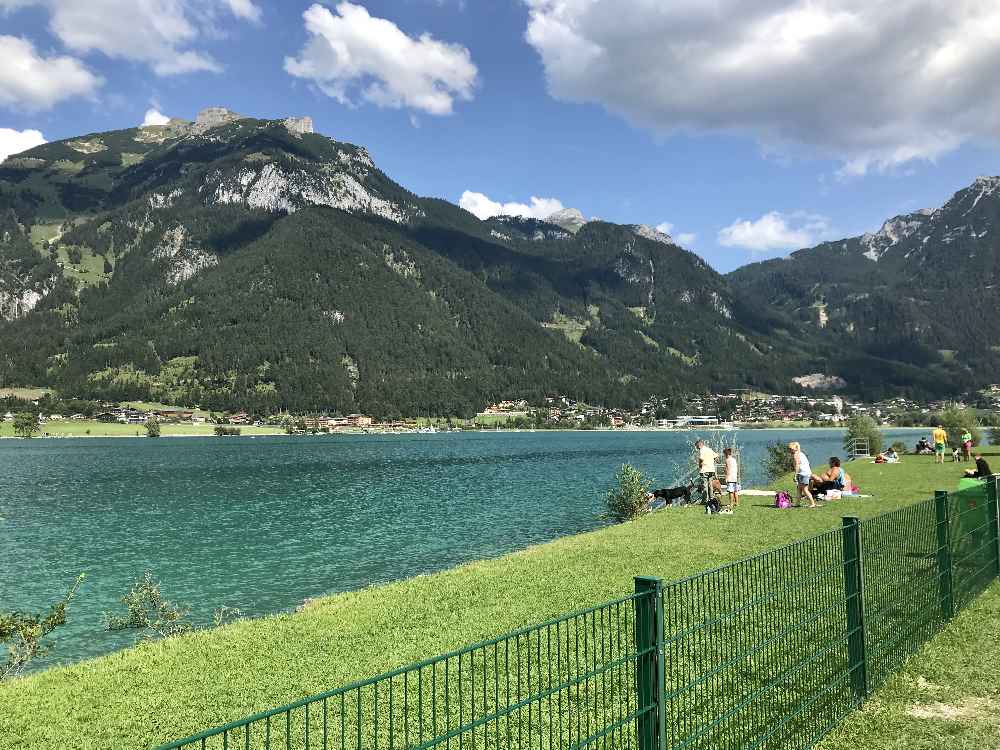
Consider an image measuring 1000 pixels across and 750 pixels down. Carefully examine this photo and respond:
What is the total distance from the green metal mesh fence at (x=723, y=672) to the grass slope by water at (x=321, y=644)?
829mm

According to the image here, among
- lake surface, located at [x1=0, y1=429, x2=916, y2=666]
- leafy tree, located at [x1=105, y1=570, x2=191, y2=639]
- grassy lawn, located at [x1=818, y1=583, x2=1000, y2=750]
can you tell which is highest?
grassy lawn, located at [x1=818, y1=583, x2=1000, y2=750]

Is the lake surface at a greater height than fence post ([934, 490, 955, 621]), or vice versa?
fence post ([934, 490, 955, 621])

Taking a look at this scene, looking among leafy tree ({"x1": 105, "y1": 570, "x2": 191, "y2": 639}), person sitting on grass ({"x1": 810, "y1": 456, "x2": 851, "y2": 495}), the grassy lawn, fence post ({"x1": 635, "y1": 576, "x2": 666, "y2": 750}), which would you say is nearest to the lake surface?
leafy tree ({"x1": 105, "y1": 570, "x2": 191, "y2": 639})

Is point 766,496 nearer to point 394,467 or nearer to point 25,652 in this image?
point 25,652

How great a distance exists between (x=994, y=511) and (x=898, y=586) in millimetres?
4954

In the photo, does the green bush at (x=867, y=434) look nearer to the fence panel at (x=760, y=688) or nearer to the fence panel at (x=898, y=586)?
the fence panel at (x=898, y=586)

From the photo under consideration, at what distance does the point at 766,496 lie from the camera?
29750 millimetres

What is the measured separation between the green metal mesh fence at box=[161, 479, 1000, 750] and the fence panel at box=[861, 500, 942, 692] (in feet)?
0.08

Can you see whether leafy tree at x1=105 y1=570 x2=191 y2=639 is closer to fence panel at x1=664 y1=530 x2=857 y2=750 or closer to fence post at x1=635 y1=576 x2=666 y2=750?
fence panel at x1=664 y1=530 x2=857 y2=750

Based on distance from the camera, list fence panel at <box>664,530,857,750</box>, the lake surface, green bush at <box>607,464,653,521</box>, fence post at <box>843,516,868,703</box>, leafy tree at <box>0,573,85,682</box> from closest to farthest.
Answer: fence panel at <box>664,530,857,750</box> → fence post at <box>843,516,868,703</box> → leafy tree at <box>0,573,85,682</box> → the lake surface → green bush at <box>607,464,653,521</box>

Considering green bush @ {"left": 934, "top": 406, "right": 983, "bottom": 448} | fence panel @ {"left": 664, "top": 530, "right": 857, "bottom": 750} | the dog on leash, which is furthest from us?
green bush @ {"left": 934, "top": 406, "right": 983, "bottom": 448}

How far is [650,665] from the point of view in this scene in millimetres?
5141

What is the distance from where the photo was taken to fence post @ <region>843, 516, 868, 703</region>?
7.80 m

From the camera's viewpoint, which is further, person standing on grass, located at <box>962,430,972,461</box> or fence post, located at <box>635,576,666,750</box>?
person standing on grass, located at <box>962,430,972,461</box>
